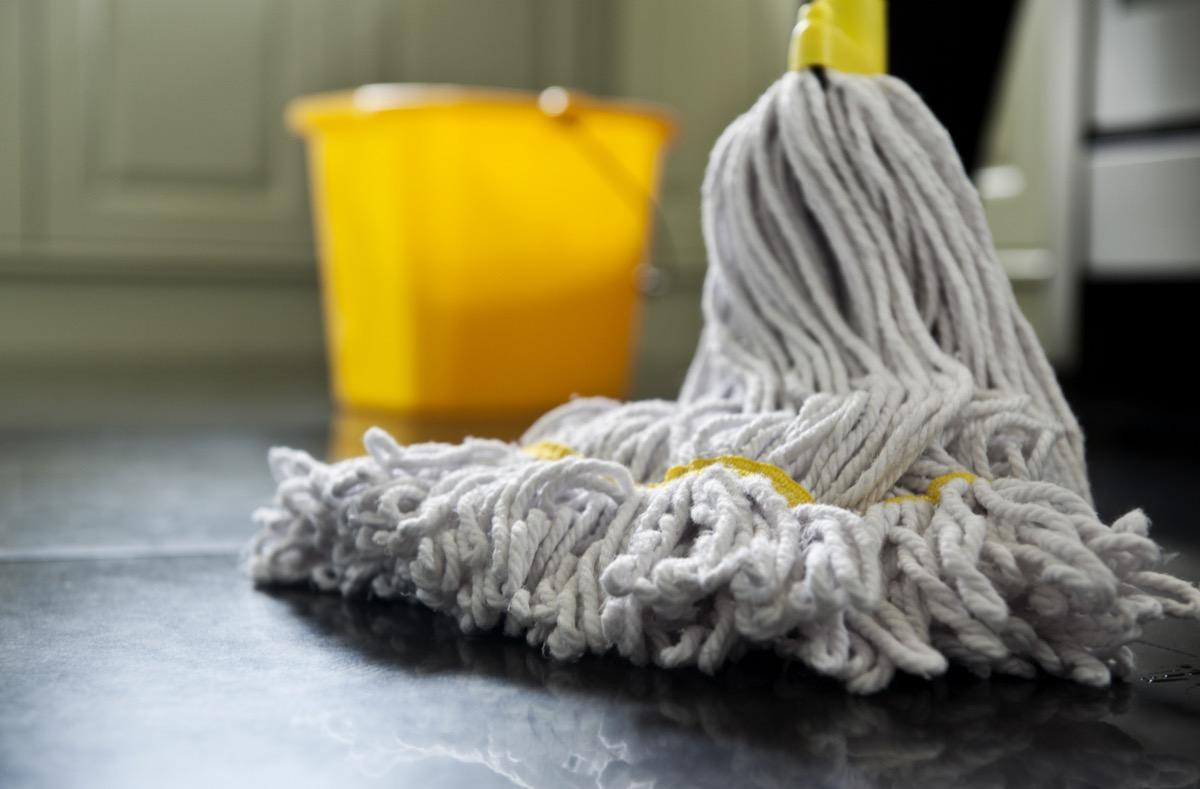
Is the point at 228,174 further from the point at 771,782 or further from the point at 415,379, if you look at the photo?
the point at 771,782

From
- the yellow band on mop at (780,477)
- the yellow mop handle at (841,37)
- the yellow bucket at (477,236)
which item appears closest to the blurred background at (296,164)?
the yellow bucket at (477,236)

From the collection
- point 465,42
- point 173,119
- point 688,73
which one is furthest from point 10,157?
point 688,73

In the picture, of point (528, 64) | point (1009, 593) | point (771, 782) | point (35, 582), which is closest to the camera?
point (771, 782)

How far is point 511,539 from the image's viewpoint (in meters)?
0.56

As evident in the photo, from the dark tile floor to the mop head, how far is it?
0.02 meters

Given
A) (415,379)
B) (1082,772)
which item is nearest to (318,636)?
(1082,772)

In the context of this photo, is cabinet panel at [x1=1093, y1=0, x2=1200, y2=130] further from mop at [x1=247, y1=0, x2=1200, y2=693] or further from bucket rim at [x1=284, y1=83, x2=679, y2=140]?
mop at [x1=247, y1=0, x2=1200, y2=693]

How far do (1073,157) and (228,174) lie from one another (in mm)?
1447

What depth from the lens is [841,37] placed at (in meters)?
0.71

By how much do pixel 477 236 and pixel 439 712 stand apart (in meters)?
1.23

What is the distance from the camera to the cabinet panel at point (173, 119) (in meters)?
2.37

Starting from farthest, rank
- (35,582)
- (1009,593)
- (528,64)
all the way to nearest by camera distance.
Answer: (528,64) → (35,582) → (1009,593)

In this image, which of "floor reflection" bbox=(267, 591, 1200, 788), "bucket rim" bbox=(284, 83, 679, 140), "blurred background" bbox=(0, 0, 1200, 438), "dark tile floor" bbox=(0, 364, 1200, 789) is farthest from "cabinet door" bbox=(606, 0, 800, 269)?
"floor reflection" bbox=(267, 591, 1200, 788)

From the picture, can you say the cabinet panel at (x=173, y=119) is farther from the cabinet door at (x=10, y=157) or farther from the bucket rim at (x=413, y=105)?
the bucket rim at (x=413, y=105)
